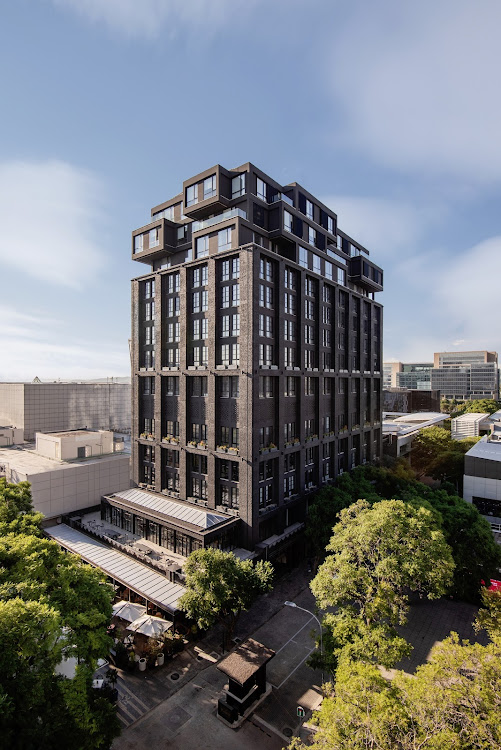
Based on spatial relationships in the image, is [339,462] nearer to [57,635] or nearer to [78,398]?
[57,635]

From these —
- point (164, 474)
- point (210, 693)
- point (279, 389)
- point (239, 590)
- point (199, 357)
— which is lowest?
point (210, 693)

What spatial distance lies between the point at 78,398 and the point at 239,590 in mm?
78367

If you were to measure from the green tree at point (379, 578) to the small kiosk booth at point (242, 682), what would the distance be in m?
5.88

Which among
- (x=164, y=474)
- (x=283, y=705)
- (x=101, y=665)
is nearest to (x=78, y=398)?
(x=164, y=474)

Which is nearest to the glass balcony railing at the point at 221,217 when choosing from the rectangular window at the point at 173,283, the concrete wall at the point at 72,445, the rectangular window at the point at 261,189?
the rectangular window at the point at 261,189

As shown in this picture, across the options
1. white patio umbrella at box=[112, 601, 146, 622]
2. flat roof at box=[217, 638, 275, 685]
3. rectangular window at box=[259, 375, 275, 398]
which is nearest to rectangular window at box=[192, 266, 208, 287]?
rectangular window at box=[259, 375, 275, 398]

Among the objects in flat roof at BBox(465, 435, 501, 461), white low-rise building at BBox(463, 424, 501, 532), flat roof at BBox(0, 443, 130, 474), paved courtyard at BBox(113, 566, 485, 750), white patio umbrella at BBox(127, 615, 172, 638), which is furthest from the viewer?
flat roof at BBox(0, 443, 130, 474)

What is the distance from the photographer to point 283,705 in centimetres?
2848

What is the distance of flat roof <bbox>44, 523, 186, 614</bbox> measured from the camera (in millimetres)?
36344

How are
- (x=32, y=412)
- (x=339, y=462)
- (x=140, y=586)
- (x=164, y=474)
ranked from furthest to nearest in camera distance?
1. (x=32, y=412)
2. (x=339, y=462)
3. (x=164, y=474)
4. (x=140, y=586)

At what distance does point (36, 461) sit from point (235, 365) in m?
36.7

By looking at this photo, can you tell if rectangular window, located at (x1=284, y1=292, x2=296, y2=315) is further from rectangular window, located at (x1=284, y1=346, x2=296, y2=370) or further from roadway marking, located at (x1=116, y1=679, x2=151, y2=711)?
roadway marking, located at (x1=116, y1=679, x2=151, y2=711)

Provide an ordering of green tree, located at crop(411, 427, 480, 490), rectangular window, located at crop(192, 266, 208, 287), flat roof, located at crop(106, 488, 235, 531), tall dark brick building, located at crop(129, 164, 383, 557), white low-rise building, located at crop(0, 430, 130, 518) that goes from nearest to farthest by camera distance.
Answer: flat roof, located at crop(106, 488, 235, 531) < tall dark brick building, located at crop(129, 164, 383, 557) < white low-rise building, located at crop(0, 430, 130, 518) < rectangular window, located at crop(192, 266, 208, 287) < green tree, located at crop(411, 427, 480, 490)

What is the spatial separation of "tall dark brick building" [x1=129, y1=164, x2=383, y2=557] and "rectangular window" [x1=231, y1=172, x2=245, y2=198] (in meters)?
0.14
